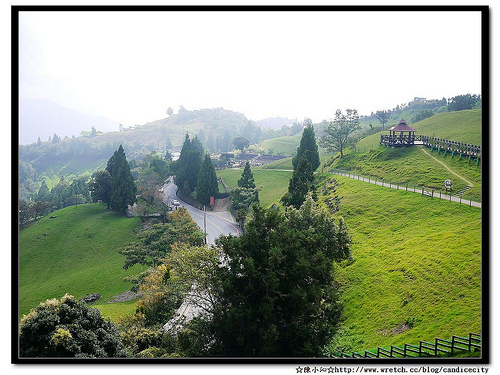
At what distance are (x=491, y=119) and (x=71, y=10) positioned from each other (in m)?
13.1

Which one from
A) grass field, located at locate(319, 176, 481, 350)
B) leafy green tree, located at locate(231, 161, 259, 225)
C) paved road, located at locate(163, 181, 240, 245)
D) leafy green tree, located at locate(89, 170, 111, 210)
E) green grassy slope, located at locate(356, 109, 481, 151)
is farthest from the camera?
leafy green tree, located at locate(89, 170, 111, 210)

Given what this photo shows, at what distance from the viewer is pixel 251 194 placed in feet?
132

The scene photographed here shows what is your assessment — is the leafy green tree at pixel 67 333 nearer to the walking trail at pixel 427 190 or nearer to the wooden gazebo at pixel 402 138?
the walking trail at pixel 427 190

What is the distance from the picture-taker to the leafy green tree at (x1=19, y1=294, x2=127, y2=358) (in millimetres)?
11477

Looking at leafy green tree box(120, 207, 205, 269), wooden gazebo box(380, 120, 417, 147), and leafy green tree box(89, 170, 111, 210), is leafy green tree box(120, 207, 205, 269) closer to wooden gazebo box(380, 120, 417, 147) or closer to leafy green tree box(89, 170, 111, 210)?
leafy green tree box(89, 170, 111, 210)

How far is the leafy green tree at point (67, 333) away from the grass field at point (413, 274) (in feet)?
29.7

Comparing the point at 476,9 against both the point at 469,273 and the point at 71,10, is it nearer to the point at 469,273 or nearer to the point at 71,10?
the point at 469,273

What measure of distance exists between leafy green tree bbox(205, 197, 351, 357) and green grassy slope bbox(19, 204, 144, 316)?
1876cm

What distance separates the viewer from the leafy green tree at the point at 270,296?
13078 mm

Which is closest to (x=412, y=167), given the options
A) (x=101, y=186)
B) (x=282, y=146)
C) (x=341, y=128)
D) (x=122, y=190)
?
(x=341, y=128)

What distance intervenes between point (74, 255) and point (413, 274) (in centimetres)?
3248

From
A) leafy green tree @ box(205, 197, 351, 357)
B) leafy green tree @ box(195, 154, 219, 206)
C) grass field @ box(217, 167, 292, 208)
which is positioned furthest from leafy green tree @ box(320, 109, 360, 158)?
leafy green tree @ box(205, 197, 351, 357)

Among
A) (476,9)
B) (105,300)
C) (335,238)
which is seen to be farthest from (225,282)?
(105,300)

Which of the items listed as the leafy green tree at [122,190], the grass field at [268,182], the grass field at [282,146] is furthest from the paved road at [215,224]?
the grass field at [282,146]
